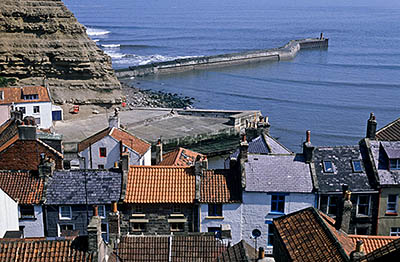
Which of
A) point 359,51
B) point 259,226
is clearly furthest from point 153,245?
point 359,51

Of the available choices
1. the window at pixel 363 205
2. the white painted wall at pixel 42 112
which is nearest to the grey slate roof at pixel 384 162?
the window at pixel 363 205

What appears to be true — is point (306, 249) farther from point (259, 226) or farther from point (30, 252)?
point (259, 226)

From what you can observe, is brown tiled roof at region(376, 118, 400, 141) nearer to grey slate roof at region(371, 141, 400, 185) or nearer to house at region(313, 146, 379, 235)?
grey slate roof at region(371, 141, 400, 185)

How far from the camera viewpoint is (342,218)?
22531mm

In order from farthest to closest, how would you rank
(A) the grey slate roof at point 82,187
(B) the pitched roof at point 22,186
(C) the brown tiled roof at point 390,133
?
(C) the brown tiled roof at point 390,133, (A) the grey slate roof at point 82,187, (B) the pitched roof at point 22,186

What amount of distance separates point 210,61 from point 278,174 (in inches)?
4462

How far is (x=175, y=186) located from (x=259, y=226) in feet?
17.9

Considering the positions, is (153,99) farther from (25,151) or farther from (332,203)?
(332,203)

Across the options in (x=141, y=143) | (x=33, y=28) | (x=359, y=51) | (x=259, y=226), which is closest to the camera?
(x=259, y=226)

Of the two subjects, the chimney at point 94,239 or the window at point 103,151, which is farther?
the window at point 103,151

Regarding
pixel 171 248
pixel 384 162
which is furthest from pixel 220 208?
pixel 384 162

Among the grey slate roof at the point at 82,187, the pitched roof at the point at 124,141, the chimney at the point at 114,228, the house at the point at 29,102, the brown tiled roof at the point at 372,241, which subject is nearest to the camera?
the chimney at the point at 114,228

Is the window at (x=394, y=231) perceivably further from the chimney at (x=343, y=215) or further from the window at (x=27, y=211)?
the window at (x=27, y=211)

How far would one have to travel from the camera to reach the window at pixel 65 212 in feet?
103
